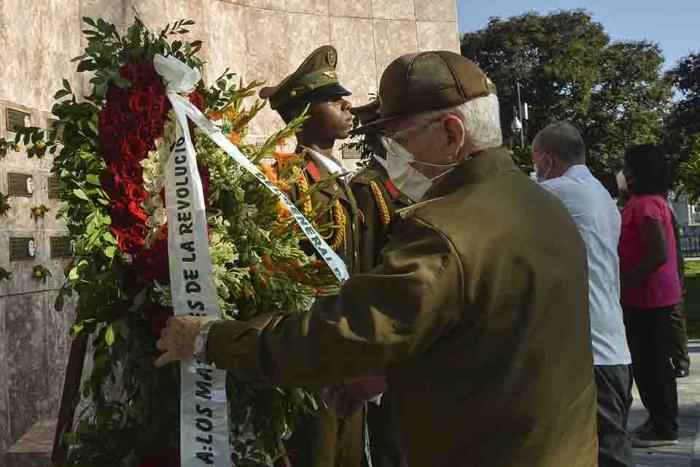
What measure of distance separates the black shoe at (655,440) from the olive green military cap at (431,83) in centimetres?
458

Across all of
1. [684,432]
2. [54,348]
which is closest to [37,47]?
[54,348]

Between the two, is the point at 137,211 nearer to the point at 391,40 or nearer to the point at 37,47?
the point at 37,47

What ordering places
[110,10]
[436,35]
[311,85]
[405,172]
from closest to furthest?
[405,172] → [311,85] → [110,10] → [436,35]

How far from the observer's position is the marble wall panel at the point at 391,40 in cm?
884

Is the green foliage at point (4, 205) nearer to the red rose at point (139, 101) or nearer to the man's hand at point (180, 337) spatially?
the red rose at point (139, 101)

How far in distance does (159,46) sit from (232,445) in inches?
50.8

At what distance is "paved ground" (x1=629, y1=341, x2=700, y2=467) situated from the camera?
19.0 feet

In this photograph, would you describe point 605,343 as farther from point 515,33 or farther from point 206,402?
point 515,33

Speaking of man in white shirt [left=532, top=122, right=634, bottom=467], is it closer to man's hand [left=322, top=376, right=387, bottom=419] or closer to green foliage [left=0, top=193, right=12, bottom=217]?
man's hand [left=322, top=376, right=387, bottom=419]

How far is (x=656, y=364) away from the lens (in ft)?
20.5

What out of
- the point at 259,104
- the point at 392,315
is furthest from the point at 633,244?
the point at 392,315

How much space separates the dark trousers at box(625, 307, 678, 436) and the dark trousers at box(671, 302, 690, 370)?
8.2 inches

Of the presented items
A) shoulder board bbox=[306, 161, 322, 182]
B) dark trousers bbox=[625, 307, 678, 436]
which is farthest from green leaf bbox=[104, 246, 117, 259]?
dark trousers bbox=[625, 307, 678, 436]

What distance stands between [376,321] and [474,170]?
1.45 ft
